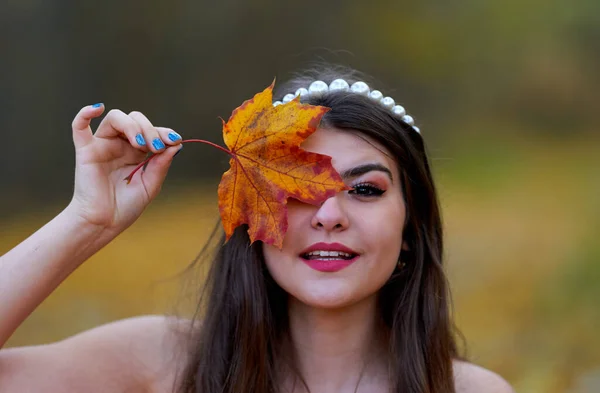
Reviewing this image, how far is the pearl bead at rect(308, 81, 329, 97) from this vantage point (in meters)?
2.20

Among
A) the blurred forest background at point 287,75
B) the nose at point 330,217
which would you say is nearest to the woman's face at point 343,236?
the nose at point 330,217

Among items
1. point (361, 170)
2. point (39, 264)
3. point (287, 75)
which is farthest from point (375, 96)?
point (287, 75)

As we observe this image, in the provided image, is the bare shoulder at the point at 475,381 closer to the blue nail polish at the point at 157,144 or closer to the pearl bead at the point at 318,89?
the pearl bead at the point at 318,89

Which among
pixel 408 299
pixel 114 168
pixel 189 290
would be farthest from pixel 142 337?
pixel 408 299

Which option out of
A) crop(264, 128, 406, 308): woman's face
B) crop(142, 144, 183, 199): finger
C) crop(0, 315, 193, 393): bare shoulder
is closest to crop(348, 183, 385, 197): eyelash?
crop(264, 128, 406, 308): woman's face

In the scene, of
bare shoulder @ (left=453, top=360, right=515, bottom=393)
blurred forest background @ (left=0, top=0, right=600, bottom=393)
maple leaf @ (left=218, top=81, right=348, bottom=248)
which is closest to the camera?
maple leaf @ (left=218, top=81, right=348, bottom=248)

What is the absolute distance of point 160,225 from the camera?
14.6ft

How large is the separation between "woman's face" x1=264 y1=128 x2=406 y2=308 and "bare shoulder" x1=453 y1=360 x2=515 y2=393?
472 mm

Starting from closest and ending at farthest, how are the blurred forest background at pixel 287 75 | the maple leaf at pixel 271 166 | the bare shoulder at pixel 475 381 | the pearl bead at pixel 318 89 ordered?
the maple leaf at pixel 271 166
the pearl bead at pixel 318 89
the bare shoulder at pixel 475 381
the blurred forest background at pixel 287 75

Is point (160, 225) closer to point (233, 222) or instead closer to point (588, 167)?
point (588, 167)

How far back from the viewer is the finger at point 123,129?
1.91 meters

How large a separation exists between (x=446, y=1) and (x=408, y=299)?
8.52 ft

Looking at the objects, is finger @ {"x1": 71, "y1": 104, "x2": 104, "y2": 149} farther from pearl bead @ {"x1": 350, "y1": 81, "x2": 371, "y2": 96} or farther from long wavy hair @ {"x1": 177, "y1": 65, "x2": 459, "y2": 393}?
pearl bead @ {"x1": 350, "y1": 81, "x2": 371, "y2": 96}

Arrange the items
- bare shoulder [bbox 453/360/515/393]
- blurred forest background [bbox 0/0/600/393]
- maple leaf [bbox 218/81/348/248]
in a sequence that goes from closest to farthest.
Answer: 1. maple leaf [bbox 218/81/348/248]
2. bare shoulder [bbox 453/360/515/393]
3. blurred forest background [bbox 0/0/600/393]
